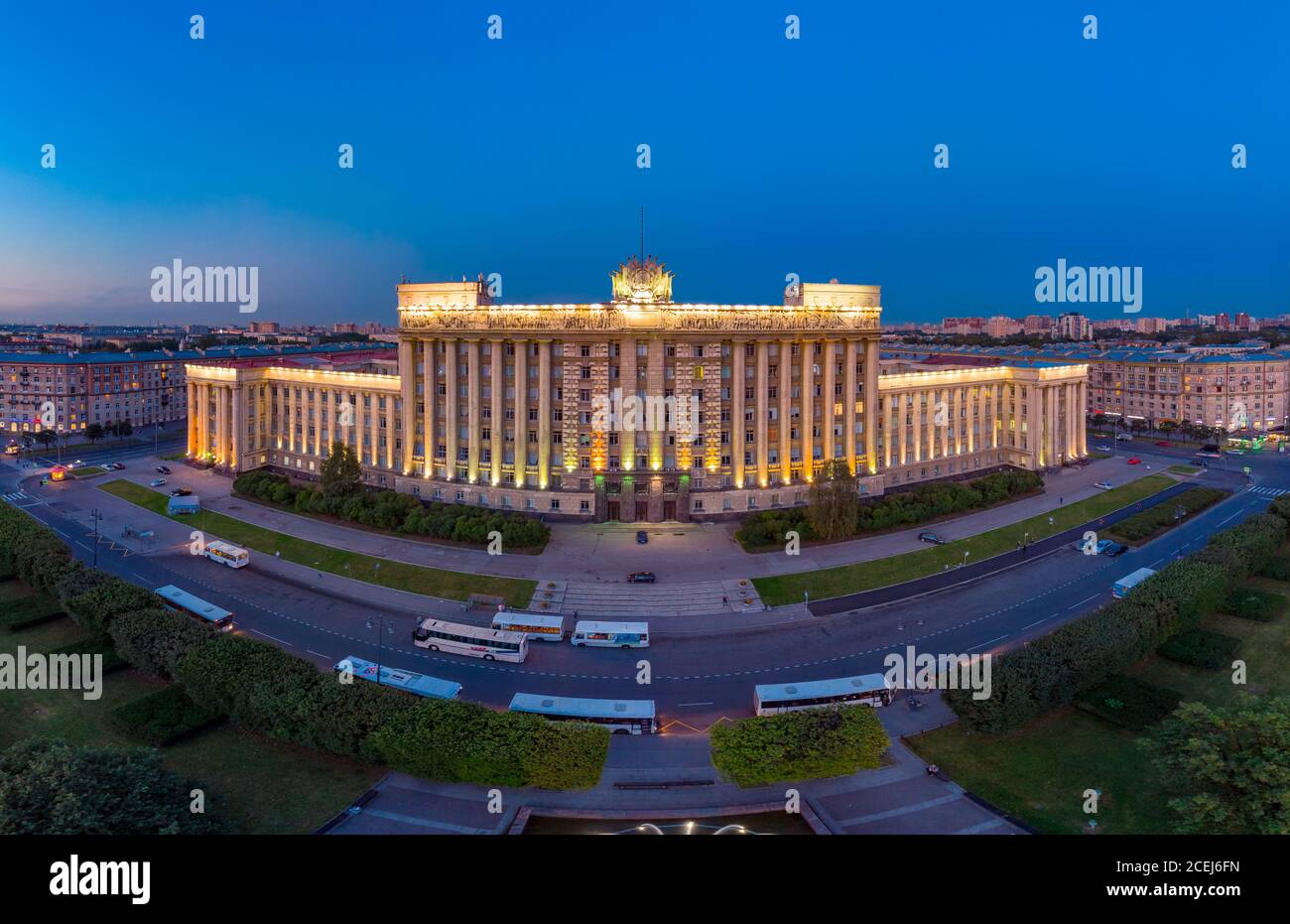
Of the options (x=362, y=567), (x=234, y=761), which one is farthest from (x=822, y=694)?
(x=362, y=567)

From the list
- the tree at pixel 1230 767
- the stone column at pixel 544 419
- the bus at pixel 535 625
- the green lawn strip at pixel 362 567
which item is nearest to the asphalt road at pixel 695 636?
the bus at pixel 535 625

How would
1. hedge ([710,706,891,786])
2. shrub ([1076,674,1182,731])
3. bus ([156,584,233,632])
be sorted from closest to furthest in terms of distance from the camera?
hedge ([710,706,891,786]), shrub ([1076,674,1182,731]), bus ([156,584,233,632])

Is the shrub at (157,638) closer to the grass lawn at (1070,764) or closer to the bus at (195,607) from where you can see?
the bus at (195,607)

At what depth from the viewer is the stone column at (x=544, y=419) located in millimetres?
82500

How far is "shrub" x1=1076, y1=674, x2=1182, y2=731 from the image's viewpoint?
40625 millimetres

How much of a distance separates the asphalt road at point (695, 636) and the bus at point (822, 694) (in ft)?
6.34

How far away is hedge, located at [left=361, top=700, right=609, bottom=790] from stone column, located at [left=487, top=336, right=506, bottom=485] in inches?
1982

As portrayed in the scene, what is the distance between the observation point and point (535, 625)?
5244 cm

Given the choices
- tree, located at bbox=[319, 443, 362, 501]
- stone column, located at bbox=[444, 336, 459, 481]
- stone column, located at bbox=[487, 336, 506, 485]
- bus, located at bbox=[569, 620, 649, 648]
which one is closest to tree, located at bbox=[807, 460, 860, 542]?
bus, located at bbox=[569, 620, 649, 648]

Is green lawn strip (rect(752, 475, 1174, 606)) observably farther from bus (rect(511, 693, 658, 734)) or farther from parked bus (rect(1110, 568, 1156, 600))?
bus (rect(511, 693, 658, 734))

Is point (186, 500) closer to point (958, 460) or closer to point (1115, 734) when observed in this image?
point (1115, 734)

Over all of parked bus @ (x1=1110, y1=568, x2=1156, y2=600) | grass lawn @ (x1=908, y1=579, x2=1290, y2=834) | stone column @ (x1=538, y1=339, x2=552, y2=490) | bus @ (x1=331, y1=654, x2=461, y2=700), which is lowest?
grass lawn @ (x1=908, y1=579, x2=1290, y2=834)

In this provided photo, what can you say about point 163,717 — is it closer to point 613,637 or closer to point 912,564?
point 613,637
